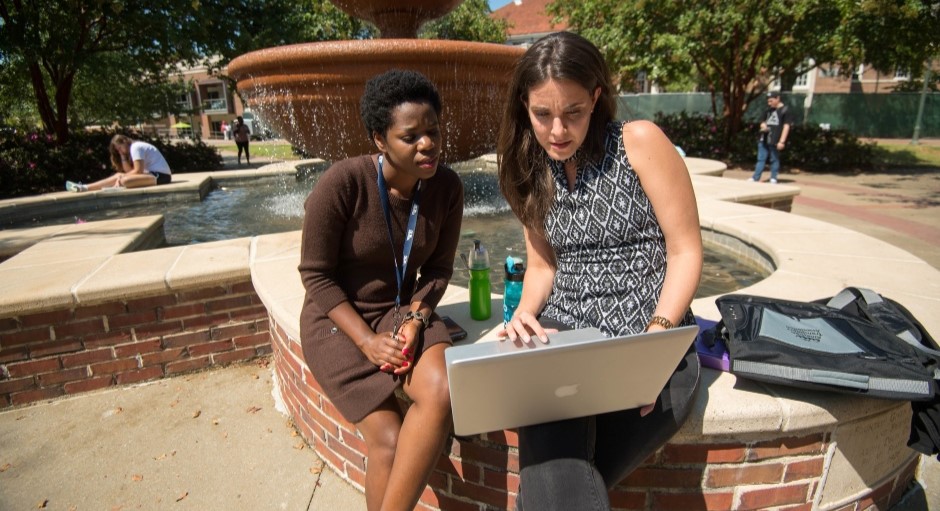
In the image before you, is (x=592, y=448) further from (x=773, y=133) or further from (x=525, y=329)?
(x=773, y=133)

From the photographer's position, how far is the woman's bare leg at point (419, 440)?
1542 mm

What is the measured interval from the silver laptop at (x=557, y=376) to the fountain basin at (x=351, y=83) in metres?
3.04

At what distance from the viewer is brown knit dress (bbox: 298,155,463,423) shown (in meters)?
1.75

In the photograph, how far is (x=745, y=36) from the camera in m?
12.9

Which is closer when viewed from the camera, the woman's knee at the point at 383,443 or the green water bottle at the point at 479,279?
the woman's knee at the point at 383,443

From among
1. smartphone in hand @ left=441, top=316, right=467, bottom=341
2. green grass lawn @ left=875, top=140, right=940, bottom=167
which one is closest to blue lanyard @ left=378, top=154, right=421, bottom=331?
smartphone in hand @ left=441, top=316, right=467, bottom=341

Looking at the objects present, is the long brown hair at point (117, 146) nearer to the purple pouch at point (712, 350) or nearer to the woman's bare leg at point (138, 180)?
the woman's bare leg at point (138, 180)

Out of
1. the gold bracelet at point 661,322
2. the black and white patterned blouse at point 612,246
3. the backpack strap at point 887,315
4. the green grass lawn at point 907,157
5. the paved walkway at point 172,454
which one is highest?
the black and white patterned blouse at point 612,246

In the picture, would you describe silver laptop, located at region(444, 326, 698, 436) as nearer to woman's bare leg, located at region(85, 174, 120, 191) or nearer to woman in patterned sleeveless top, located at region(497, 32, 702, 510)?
woman in patterned sleeveless top, located at region(497, 32, 702, 510)

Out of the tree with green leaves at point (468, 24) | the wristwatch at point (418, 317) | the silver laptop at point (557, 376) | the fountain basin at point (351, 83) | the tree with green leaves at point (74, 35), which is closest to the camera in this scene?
the silver laptop at point (557, 376)

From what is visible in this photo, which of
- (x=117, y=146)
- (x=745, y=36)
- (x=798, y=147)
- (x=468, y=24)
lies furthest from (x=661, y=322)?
(x=468, y=24)

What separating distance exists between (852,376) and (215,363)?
309cm

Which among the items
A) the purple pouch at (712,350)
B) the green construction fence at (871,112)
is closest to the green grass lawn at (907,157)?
the green construction fence at (871,112)

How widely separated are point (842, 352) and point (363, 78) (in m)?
3.50
